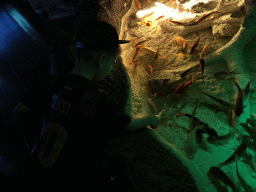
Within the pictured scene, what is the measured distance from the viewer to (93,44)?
1871mm

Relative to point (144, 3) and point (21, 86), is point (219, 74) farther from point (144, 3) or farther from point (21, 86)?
point (144, 3)

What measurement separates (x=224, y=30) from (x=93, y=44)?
376cm

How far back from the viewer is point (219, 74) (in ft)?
10.9

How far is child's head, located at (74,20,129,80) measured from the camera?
6.15ft

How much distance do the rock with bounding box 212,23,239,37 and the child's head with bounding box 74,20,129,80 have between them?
3387mm

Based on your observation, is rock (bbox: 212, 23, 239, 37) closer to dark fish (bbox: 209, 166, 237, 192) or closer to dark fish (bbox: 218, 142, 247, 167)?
dark fish (bbox: 218, 142, 247, 167)

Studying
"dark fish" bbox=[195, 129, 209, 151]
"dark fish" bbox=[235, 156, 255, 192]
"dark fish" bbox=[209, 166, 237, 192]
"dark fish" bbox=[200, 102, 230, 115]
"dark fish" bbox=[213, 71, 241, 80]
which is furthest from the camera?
"dark fish" bbox=[213, 71, 241, 80]

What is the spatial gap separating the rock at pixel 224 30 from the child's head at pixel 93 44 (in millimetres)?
3387

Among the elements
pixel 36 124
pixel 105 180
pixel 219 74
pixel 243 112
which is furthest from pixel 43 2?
pixel 243 112

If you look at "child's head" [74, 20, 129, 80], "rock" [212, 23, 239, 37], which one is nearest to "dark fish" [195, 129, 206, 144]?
"child's head" [74, 20, 129, 80]

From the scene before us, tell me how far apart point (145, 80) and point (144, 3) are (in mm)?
4409

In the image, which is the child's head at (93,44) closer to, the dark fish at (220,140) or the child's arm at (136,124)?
the child's arm at (136,124)

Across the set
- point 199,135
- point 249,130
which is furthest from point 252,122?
point 199,135

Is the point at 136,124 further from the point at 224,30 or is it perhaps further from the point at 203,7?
the point at 203,7
